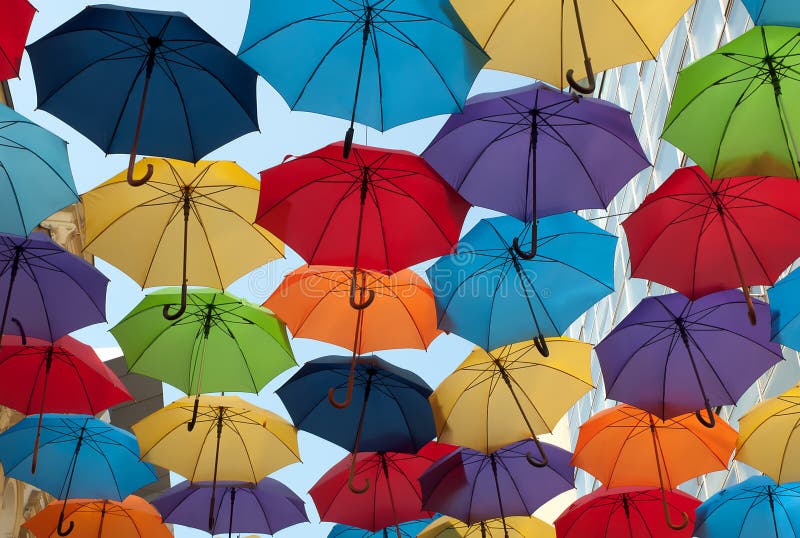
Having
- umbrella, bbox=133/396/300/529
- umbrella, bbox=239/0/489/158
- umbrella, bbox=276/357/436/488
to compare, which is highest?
umbrella, bbox=239/0/489/158

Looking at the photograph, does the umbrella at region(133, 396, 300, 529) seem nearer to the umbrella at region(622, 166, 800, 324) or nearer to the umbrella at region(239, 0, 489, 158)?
the umbrella at region(239, 0, 489, 158)

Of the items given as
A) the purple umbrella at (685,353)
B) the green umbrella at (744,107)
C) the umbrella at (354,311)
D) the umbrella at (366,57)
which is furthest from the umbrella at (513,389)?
the umbrella at (366,57)

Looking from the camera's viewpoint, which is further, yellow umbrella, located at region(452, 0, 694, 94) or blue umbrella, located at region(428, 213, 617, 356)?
blue umbrella, located at region(428, 213, 617, 356)

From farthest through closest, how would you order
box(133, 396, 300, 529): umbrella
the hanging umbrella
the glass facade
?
the glass facade → the hanging umbrella → box(133, 396, 300, 529): umbrella

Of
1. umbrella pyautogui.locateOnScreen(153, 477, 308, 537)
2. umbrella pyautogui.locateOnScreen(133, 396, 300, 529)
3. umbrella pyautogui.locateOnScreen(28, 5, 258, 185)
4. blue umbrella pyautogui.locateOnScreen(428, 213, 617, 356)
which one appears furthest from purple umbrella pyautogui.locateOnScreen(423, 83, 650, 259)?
umbrella pyautogui.locateOnScreen(153, 477, 308, 537)

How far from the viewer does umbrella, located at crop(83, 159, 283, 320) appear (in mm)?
6988

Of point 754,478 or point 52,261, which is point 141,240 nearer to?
point 52,261

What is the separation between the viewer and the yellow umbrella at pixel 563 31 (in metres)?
5.59

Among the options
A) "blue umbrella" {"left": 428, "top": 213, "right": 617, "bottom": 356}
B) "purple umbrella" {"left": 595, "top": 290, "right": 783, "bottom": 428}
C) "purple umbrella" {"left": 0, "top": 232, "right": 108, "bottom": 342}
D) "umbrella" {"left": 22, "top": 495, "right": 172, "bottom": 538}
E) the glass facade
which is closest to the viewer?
"purple umbrella" {"left": 0, "top": 232, "right": 108, "bottom": 342}

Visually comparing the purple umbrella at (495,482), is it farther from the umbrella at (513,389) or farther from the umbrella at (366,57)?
the umbrella at (366,57)

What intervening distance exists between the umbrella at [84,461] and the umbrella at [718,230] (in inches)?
199

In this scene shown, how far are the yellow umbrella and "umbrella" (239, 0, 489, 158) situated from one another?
0.15 metres

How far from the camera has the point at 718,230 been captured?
6398mm

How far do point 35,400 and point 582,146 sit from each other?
501cm
